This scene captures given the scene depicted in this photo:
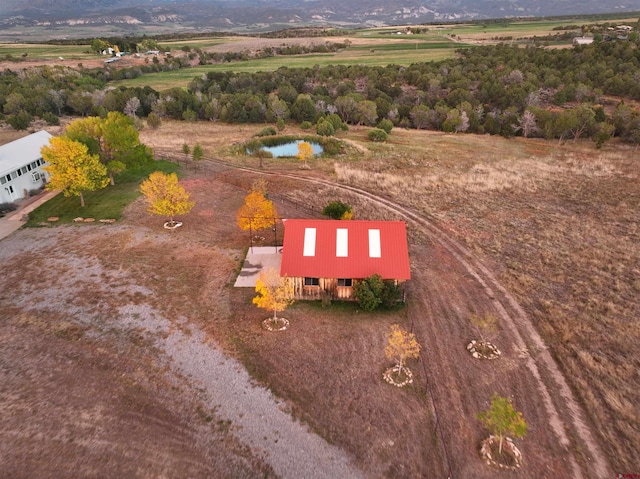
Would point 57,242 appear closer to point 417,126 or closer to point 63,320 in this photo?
point 63,320

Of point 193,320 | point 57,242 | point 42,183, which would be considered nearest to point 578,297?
point 193,320

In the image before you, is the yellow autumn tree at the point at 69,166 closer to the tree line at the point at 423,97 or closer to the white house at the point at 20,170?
the white house at the point at 20,170

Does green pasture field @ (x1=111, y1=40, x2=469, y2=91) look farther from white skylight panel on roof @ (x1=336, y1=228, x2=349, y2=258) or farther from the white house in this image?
white skylight panel on roof @ (x1=336, y1=228, x2=349, y2=258)

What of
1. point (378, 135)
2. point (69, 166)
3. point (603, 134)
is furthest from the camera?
point (378, 135)

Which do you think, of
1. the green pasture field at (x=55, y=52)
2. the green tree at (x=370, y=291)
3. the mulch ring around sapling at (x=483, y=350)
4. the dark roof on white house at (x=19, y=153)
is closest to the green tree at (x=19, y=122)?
the dark roof on white house at (x=19, y=153)

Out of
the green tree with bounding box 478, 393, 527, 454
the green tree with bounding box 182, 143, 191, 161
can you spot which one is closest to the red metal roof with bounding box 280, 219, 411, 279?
the green tree with bounding box 478, 393, 527, 454

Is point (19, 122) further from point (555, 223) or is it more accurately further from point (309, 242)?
point (555, 223)

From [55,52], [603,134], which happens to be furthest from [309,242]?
[55,52]

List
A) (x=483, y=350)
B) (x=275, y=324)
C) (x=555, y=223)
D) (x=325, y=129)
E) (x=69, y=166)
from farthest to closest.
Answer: (x=325, y=129)
(x=69, y=166)
(x=555, y=223)
(x=275, y=324)
(x=483, y=350)
